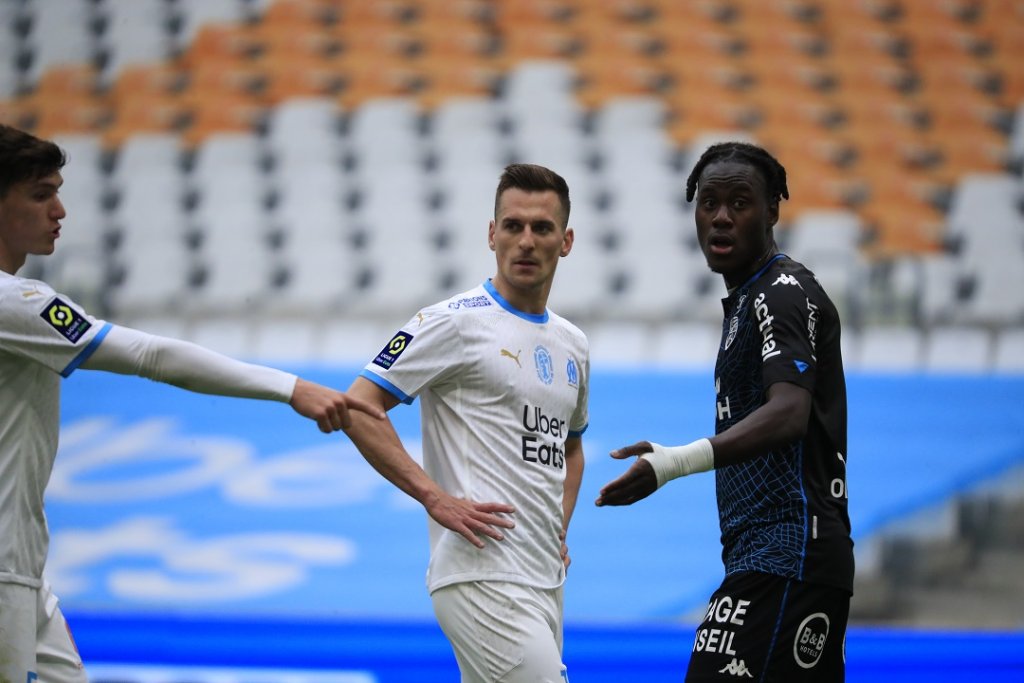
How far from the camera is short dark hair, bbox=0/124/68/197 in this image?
3039 mm

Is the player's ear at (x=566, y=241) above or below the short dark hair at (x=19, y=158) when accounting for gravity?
above

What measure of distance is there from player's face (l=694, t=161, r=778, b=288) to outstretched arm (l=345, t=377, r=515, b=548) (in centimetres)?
95

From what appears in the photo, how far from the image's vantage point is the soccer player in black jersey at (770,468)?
2.88 metres

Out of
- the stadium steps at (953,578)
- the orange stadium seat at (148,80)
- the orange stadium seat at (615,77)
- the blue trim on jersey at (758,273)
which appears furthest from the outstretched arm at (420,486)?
the orange stadium seat at (148,80)

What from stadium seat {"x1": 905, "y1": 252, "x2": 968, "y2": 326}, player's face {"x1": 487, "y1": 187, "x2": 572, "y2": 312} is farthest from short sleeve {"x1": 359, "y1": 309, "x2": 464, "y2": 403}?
stadium seat {"x1": 905, "y1": 252, "x2": 968, "y2": 326}

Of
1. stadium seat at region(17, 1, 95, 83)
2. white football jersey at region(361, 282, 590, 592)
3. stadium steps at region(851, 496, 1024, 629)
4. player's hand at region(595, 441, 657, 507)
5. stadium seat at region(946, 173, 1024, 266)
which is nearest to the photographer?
player's hand at region(595, 441, 657, 507)

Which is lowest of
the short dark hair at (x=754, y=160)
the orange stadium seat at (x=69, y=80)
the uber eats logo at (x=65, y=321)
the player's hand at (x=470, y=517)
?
the player's hand at (x=470, y=517)

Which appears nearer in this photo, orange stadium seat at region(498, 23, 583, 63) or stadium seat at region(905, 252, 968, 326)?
stadium seat at region(905, 252, 968, 326)

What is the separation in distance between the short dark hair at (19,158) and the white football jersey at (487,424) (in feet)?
3.46

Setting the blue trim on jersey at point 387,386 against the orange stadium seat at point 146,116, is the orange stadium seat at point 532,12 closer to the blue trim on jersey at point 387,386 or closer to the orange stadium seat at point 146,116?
the orange stadium seat at point 146,116

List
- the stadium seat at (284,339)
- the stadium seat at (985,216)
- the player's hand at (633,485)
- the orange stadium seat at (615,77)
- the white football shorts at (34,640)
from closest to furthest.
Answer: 1. the player's hand at (633,485)
2. the white football shorts at (34,640)
3. the stadium seat at (284,339)
4. the stadium seat at (985,216)
5. the orange stadium seat at (615,77)

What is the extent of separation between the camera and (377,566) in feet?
23.5

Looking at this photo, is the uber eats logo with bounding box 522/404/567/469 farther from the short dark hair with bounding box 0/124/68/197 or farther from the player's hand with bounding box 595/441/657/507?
the short dark hair with bounding box 0/124/68/197

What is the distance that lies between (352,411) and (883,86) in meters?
7.15
